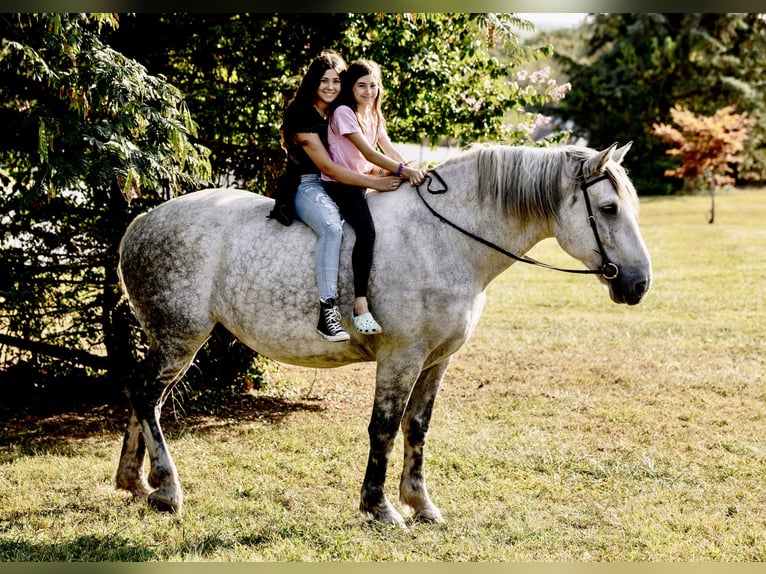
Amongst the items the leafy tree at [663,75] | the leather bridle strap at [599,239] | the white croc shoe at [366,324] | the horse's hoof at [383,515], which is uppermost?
the leafy tree at [663,75]

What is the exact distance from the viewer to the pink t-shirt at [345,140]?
4457mm

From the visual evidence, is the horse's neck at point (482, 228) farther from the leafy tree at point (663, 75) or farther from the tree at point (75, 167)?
the leafy tree at point (663, 75)

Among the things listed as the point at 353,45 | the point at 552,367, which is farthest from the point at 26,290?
the point at 552,367

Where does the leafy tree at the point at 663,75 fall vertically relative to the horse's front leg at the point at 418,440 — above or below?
above

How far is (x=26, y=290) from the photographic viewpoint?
6.73 meters

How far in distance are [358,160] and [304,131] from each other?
0.38 metres

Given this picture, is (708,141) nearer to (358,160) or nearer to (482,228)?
(482,228)

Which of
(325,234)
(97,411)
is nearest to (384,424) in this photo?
(325,234)

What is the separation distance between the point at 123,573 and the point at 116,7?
281 cm

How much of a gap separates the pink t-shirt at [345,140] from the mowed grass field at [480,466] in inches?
90.1

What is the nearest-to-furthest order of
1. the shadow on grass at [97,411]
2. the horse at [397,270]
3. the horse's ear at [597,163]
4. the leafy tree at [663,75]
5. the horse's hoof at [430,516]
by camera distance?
1. the horse's ear at [597,163]
2. the horse at [397,270]
3. the horse's hoof at [430,516]
4. the shadow on grass at [97,411]
5. the leafy tree at [663,75]

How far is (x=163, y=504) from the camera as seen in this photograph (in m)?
4.91

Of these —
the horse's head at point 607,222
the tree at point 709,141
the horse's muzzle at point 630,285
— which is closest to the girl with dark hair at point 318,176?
the horse's head at point 607,222

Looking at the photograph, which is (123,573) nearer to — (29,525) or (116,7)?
(29,525)
